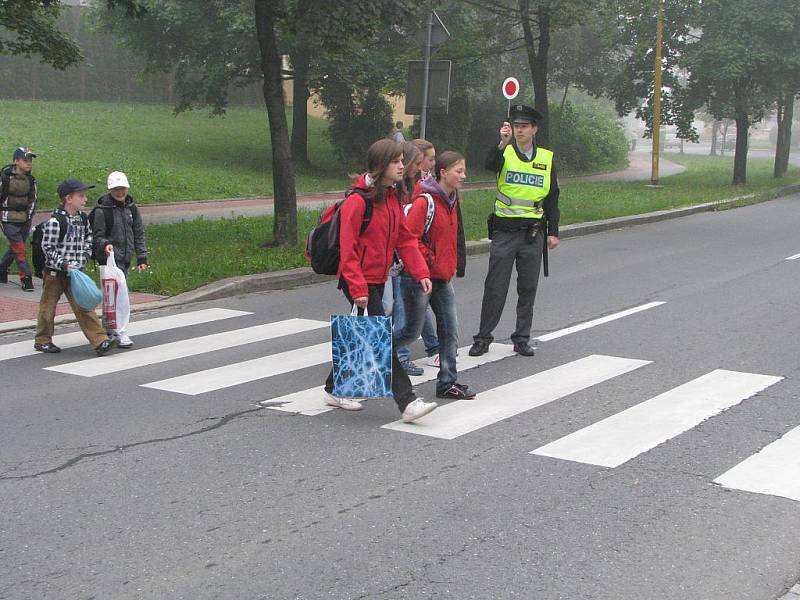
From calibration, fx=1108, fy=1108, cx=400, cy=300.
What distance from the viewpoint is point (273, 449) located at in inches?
240

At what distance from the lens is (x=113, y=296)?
906 centimetres

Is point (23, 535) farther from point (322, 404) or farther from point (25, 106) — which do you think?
point (25, 106)

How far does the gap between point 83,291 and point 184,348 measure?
0.95 meters

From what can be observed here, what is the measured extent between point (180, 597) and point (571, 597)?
1459 mm

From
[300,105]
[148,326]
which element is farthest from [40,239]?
[300,105]

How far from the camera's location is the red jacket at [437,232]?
740 centimetres

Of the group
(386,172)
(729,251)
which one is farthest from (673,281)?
(386,172)

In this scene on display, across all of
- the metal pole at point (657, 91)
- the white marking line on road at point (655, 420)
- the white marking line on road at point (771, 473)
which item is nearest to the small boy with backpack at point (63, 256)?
the white marking line on road at point (655, 420)

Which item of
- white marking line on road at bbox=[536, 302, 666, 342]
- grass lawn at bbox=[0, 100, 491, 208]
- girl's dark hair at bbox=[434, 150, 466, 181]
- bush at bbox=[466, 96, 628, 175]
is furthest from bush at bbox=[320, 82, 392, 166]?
girl's dark hair at bbox=[434, 150, 466, 181]

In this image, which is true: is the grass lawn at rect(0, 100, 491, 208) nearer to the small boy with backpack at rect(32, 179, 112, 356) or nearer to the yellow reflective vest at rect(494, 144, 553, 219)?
the small boy with backpack at rect(32, 179, 112, 356)

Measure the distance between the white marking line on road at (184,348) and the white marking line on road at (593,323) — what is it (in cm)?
212

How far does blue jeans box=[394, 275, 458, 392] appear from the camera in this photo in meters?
7.25

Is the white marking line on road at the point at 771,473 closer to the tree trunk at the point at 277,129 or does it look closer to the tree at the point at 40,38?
the tree trunk at the point at 277,129

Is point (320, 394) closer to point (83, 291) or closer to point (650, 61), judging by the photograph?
point (83, 291)
